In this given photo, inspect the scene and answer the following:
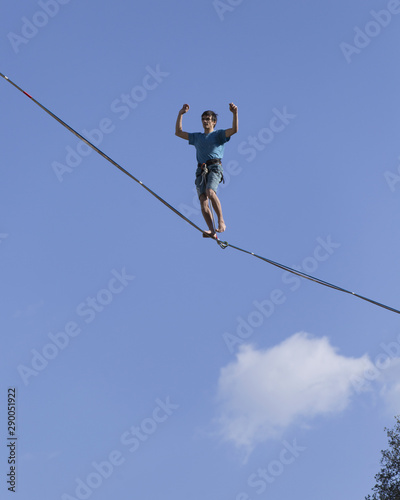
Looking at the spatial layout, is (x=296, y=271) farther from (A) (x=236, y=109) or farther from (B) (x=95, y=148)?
(B) (x=95, y=148)

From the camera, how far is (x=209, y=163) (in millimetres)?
11398

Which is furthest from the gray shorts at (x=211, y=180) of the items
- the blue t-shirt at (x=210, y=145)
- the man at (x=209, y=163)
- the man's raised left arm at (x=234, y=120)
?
the man's raised left arm at (x=234, y=120)

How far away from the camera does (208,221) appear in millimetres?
11375

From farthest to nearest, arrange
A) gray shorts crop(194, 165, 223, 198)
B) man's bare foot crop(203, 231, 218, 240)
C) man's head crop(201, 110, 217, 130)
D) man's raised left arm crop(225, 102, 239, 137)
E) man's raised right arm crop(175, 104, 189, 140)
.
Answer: man's raised right arm crop(175, 104, 189, 140), man's head crop(201, 110, 217, 130), gray shorts crop(194, 165, 223, 198), man's bare foot crop(203, 231, 218, 240), man's raised left arm crop(225, 102, 239, 137)

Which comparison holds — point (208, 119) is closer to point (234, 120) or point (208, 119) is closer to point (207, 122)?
point (207, 122)

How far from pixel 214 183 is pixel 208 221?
0.58 meters

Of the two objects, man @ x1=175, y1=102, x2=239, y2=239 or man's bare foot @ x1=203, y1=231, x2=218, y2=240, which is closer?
man's bare foot @ x1=203, y1=231, x2=218, y2=240

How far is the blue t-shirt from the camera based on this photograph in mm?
11359

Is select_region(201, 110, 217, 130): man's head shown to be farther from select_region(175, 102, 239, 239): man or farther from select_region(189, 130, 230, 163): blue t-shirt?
select_region(189, 130, 230, 163): blue t-shirt

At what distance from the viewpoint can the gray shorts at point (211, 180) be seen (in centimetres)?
1127

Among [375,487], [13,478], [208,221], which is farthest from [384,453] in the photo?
[208,221]

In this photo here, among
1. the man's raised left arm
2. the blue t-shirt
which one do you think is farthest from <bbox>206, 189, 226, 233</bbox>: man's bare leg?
the man's raised left arm

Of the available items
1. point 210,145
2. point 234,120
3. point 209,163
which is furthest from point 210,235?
point 234,120

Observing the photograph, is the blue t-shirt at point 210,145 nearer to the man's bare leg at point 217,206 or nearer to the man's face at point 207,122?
the man's face at point 207,122
